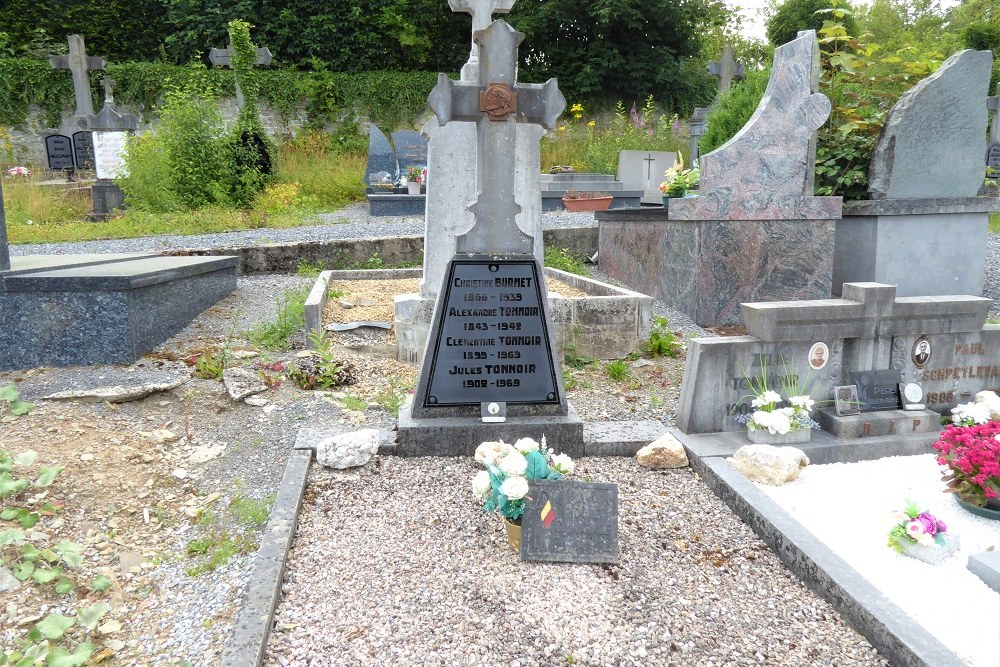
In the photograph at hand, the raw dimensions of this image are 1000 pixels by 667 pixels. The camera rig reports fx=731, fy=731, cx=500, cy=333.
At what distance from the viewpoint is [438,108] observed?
365cm

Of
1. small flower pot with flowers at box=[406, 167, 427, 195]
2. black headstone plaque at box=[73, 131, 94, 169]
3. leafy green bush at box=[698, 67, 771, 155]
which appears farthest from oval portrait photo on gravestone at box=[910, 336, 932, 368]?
black headstone plaque at box=[73, 131, 94, 169]

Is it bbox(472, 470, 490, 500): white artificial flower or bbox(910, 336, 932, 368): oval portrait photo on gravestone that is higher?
bbox(910, 336, 932, 368): oval portrait photo on gravestone

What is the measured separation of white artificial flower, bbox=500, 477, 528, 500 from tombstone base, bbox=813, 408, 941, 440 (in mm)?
1981

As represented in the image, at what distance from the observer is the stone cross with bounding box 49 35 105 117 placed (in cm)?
1802

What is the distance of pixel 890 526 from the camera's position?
9.83ft

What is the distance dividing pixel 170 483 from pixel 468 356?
1.48m

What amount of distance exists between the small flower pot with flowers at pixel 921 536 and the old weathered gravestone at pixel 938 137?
4215mm

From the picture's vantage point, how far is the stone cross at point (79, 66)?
709 inches

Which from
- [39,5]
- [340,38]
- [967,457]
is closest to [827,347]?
[967,457]

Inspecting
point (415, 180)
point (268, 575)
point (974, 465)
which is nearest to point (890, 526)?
point (974, 465)

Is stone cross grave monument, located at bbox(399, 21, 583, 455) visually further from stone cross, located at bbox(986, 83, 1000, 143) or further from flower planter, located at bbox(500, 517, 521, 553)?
stone cross, located at bbox(986, 83, 1000, 143)

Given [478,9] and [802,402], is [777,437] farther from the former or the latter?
[478,9]

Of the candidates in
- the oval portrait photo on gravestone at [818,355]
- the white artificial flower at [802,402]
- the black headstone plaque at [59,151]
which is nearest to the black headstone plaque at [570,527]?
the white artificial flower at [802,402]

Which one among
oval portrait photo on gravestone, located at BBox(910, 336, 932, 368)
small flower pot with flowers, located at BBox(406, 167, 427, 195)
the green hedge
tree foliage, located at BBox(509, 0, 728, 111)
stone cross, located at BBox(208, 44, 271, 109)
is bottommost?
oval portrait photo on gravestone, located at BBox(910, 336, 932, 368)
